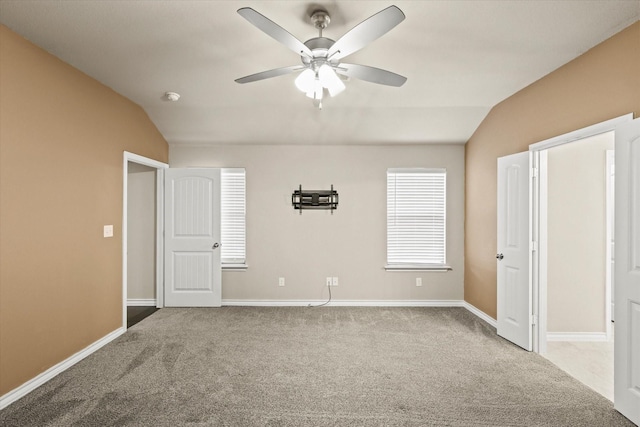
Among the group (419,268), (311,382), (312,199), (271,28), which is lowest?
(311,382)

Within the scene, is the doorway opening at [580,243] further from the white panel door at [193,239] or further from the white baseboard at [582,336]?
the white panel door at [193,239]

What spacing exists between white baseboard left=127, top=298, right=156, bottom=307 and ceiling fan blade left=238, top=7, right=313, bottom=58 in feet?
14.6

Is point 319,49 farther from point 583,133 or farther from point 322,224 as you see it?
point 322,224

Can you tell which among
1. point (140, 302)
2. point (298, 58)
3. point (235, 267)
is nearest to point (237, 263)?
point (235, 267)

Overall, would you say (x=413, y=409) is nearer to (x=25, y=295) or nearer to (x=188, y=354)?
(x=188, y=354)

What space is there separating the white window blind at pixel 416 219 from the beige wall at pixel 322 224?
15cm

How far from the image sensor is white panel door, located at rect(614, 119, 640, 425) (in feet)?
7.63

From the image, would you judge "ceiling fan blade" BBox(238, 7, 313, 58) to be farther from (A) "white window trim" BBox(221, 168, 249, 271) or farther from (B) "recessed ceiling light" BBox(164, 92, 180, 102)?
(A) "white window trim" BBox(221, 168, 249, 271)

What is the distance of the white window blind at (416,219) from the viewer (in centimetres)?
533

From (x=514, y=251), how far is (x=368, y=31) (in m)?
2.91

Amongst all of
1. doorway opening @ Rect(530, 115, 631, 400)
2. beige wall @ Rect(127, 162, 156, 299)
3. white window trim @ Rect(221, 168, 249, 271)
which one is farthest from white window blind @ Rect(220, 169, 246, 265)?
doorway opening @ Rect(530, 115, 631, 400)

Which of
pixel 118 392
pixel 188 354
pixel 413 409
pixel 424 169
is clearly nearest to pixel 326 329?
pixel 188 354

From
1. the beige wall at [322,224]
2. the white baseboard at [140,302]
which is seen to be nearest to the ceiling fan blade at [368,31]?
the beige wall at [322,224]

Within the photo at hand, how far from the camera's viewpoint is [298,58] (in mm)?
3172
